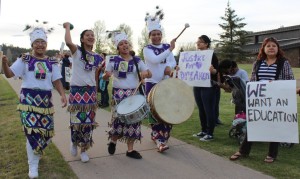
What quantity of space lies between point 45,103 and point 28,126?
1.16 ft

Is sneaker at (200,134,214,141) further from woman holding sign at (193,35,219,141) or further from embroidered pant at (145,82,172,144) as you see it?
embroidered pant at (145,82,172,144)

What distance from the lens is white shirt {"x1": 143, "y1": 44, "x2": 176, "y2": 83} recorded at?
18.6 feet

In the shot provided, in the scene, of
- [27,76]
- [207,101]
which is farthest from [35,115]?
[207,101]

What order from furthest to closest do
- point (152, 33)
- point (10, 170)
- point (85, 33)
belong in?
point (152, 33), point (85, 33), point (10, 170)

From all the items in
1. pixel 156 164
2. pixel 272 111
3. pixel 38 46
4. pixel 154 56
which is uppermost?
pixel 38 46

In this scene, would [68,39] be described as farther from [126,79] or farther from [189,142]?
Answer: [189,142]

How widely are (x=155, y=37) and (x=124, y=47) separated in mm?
593

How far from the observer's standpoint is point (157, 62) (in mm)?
5699

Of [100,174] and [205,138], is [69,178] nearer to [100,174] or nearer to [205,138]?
[100,174]

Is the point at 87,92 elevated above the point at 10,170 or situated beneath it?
elevated above

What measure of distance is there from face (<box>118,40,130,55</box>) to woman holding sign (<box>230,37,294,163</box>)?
1.97 meters

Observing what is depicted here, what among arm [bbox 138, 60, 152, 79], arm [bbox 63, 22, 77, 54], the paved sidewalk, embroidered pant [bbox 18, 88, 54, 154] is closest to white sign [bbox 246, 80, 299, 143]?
the paved sidewalk

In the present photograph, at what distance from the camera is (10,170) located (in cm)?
496

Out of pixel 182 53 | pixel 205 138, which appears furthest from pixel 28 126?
pixel 182 53
